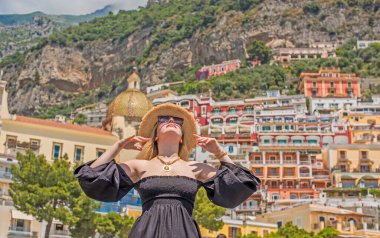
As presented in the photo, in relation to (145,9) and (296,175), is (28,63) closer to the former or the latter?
(145,9)

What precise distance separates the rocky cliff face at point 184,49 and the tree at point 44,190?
89934 mm

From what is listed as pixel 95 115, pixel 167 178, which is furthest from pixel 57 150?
pixel 95 115

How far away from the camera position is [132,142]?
5.14 m

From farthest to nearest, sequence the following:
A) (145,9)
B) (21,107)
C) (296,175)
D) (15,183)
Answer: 1. (145,9)
2. (21,107)
3. (296,175)
4. (15,183)

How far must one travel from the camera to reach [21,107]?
127m

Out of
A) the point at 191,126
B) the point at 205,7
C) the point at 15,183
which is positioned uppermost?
the point at 205,7

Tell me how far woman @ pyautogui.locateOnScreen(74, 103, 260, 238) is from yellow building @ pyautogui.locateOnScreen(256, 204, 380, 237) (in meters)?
35.1

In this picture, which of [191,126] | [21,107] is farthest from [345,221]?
[21,107]

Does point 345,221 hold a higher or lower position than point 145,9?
lower

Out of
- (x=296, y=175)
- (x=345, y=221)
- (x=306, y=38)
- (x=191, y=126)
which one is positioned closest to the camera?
(x=191, y=126)

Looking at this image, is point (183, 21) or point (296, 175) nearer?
point (296, 175)

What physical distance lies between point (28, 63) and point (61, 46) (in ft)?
26.5

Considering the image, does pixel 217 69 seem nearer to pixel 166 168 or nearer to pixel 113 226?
pixel 113 226

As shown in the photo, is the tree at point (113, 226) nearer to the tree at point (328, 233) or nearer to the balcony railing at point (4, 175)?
the balcony railing at point (4, 175)
